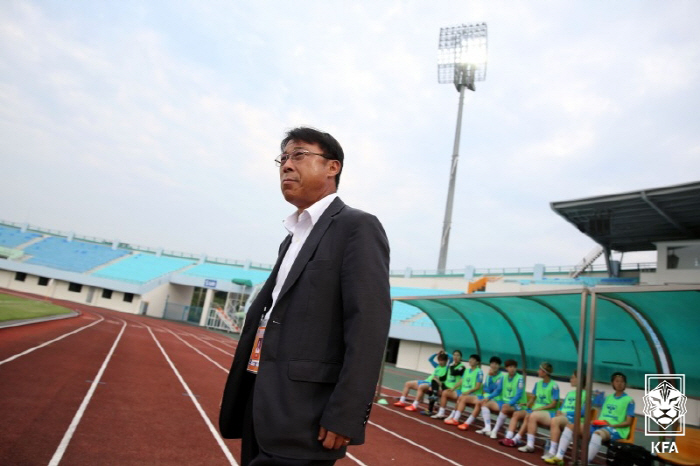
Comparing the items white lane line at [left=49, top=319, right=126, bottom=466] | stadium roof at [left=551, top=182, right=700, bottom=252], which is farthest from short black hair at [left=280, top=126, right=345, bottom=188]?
stadium roof at [left=551, top=182, right=700, bottom=252]

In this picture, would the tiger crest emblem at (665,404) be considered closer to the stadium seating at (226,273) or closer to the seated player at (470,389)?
the seated player at (470,389)

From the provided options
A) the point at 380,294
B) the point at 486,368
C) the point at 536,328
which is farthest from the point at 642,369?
the point at 380,294

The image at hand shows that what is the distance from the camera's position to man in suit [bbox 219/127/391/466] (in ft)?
5.28

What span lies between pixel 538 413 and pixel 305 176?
7305mm

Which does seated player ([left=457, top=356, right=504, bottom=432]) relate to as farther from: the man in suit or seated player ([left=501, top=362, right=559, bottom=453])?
the man in suit

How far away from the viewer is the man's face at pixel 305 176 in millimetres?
2127

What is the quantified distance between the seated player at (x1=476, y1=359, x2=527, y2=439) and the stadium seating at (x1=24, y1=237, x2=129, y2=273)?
3708 cm

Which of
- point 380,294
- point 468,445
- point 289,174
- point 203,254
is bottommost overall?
point 468,445

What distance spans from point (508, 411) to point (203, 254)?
130 feet

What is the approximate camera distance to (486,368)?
40.3 feet

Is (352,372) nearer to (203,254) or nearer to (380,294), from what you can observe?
(380,294)

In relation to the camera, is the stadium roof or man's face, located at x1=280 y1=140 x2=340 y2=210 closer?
man's face, located at x1=280 y1=140 x2=340 y2=210

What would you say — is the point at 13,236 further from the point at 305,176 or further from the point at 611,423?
the point at 305,176

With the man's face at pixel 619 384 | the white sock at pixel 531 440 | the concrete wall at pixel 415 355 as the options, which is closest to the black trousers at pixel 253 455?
the man's face at pixel 619 384
